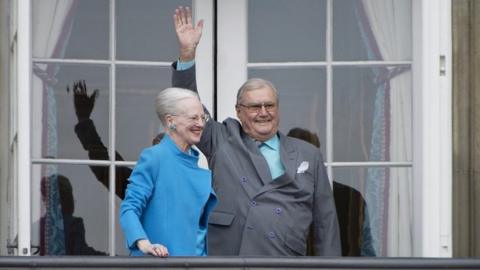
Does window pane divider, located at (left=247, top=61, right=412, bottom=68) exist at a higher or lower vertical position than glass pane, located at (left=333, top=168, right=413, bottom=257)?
higher

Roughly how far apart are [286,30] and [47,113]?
1.30 metres

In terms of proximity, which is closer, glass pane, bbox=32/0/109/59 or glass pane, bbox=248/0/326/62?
glass pane, bbox=32/0/109/59

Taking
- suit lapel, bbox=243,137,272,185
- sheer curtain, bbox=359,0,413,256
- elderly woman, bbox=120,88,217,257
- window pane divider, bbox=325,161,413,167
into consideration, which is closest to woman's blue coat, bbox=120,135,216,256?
elderly woman, bbox=120,88,217,257

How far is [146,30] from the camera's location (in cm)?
1109

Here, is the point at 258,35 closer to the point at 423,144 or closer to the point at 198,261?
the point at 423,144

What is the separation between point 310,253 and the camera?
430 inches

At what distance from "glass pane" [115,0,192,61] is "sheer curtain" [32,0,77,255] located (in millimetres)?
322

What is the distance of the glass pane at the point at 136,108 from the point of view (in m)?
11.0

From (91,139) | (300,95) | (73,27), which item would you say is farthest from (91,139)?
(300,95)

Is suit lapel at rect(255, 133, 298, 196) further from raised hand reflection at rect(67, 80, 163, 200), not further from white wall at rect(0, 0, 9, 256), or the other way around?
white wall at rect(0, 0, 9, 256)

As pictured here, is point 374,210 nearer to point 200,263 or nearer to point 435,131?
point 435,131

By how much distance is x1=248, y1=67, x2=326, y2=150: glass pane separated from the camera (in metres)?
11.1

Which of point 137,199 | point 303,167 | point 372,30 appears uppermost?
point 372,30

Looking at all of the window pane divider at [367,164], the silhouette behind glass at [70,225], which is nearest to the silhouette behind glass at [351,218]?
the window pane divider at [367,164]
